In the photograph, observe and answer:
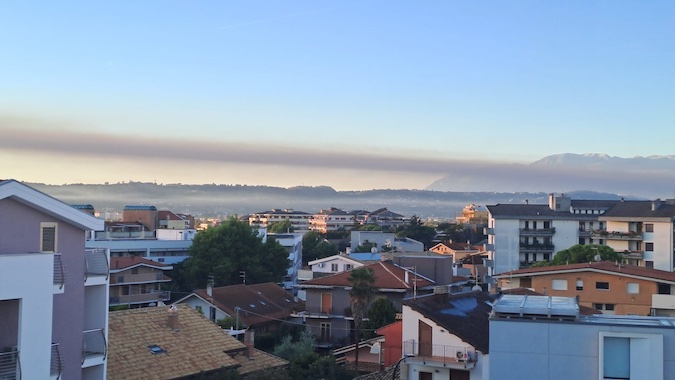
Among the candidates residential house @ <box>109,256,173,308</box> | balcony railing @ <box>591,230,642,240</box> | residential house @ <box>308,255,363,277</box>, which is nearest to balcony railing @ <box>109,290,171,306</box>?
residential house @ <box>109,256,173,308</box>

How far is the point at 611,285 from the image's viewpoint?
37.6m

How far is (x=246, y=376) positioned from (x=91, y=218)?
28.8 feet

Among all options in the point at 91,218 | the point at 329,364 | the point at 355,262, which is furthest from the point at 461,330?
the point at 355,262

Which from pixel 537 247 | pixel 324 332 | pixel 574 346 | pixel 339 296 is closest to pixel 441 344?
pixel 574 346

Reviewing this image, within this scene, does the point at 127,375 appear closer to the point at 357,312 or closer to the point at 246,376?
the point at 246,376

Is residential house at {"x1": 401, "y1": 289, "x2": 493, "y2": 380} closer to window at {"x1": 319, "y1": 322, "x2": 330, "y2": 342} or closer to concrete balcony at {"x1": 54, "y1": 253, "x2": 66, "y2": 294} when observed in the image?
concrete balcony at {"x1": 54, "y1": 253, "x2": 66, "y2": 294}

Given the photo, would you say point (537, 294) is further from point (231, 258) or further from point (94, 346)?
point (231, 258)

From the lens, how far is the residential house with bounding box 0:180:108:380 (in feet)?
45.0

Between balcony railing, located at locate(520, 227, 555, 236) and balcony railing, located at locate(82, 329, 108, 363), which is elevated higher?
balcony railing, located at locate(520, 227, 555, 236)

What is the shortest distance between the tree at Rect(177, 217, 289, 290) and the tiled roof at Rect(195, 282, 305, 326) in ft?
40.5

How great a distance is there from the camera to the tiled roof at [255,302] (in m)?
43.8

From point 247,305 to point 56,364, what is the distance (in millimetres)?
30800

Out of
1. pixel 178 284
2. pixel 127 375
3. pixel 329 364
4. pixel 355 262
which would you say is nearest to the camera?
pixel 127 375

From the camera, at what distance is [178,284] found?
64875 mm
